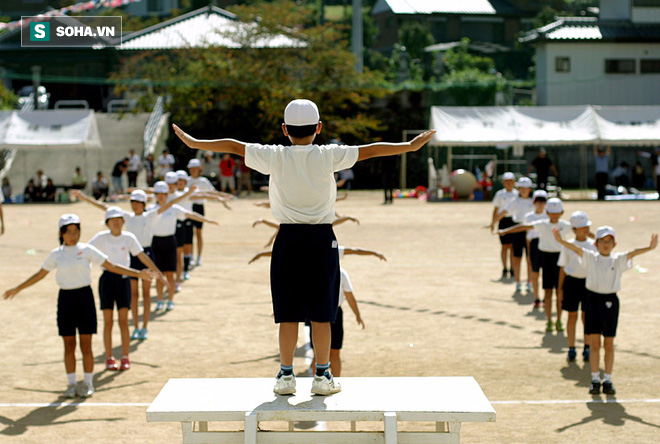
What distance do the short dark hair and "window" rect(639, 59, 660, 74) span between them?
153ft

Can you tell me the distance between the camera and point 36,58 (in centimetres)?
5788

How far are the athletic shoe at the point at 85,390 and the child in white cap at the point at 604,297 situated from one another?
554 centimetres

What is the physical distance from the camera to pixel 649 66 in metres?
50.2

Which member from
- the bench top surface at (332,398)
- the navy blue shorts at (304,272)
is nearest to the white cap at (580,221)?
the bench top surface at (332,398)

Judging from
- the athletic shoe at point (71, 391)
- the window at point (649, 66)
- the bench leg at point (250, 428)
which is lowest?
the athletic shoe at point (71, 391)

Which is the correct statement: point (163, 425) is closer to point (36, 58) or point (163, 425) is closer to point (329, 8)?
point (36, 58)

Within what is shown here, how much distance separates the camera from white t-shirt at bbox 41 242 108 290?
10.7 metres

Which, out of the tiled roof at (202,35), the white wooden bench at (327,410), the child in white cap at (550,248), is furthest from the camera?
the tiled roof at (202,35)

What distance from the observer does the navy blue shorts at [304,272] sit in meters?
6.78

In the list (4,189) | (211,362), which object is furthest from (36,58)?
(211,362)

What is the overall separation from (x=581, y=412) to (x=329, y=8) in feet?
229

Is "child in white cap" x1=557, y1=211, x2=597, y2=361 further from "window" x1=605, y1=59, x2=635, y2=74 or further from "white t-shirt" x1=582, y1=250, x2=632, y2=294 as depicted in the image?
"window" x1=605, y1=59, x2=635, y2=74

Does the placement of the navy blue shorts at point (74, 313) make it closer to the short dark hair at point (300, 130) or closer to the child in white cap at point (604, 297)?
the short dark hair at point (300, 130)

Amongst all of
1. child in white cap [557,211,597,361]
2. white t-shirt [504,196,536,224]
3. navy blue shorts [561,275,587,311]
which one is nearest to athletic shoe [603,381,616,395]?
child in white cap [557,211,597,361]
